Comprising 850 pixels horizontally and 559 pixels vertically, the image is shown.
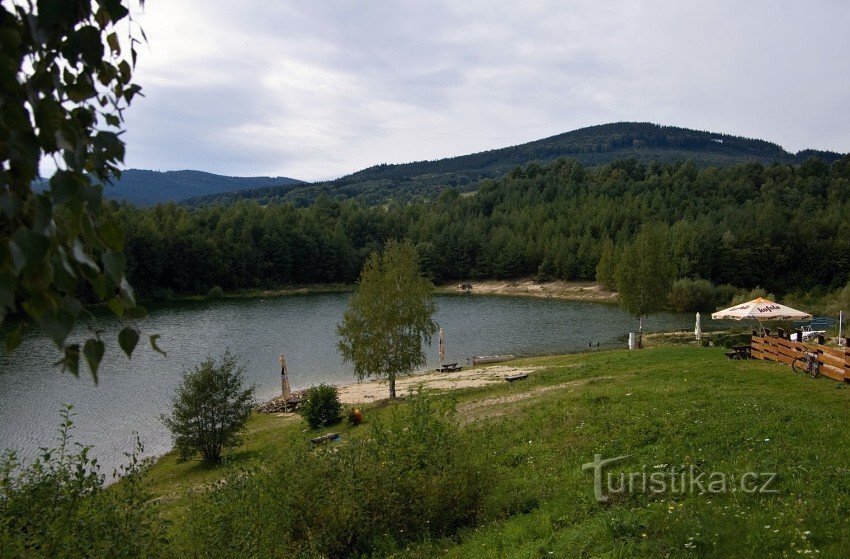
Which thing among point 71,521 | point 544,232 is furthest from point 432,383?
point 544,232

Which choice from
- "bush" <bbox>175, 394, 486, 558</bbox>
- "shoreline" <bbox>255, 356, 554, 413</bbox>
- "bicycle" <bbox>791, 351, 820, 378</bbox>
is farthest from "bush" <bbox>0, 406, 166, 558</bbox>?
"shoreline" <bbox>255, 356, 554, 413</bbox>

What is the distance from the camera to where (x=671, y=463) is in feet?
31.8

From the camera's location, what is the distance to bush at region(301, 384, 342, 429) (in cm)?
2273

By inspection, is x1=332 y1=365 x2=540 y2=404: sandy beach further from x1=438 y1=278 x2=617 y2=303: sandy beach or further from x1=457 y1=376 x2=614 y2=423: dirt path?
x1=438 y1=278 x2=617 y2=303: sandy beach

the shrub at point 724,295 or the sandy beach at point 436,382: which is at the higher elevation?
the shrub at point 724,295

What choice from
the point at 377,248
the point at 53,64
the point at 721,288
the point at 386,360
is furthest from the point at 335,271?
the point at 53,64

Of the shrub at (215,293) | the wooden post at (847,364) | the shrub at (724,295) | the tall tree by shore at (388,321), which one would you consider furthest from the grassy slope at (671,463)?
the shrub at (215,293)

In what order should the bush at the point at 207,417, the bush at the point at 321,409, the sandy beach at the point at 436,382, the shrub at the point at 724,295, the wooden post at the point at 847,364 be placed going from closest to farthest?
1. the wooden post at the point at 847,364
2. the bush at the point at 207,417
3. the bush at the point at 321,409
4. the sandy beach at the point at 436,382
5. the shrub at the point at 724,295

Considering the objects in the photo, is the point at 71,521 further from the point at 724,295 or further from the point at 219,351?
the point at 724,295

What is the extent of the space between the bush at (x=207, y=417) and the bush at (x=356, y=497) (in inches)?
504

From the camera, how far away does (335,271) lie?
339 feet

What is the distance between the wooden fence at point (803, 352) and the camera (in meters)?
16.1

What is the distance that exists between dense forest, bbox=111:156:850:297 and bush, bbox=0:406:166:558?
71509 millimetres

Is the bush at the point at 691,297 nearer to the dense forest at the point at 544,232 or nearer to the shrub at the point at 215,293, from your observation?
the dense forest at the point at 544,232
